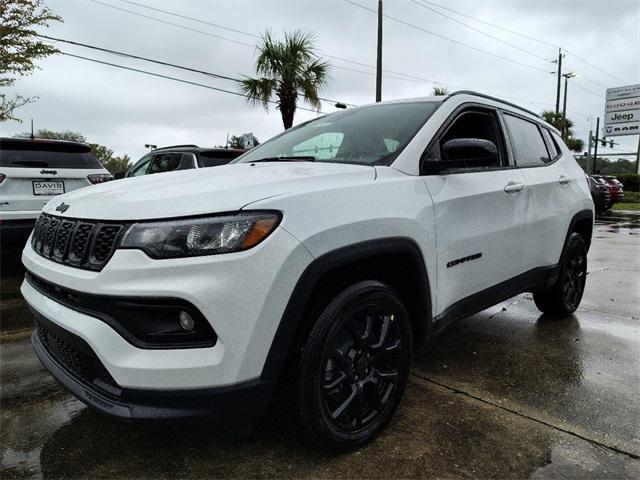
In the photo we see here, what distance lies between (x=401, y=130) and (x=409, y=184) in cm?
48

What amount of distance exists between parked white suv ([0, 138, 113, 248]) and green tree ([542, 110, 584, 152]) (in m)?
31.4

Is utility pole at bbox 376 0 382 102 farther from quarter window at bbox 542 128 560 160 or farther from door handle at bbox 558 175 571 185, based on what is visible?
door handle at bbox 558 175 571 185

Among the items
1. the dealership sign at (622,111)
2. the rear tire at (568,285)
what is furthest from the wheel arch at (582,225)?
the dealership sign at (622,111)

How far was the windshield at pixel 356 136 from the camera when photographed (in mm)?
2607

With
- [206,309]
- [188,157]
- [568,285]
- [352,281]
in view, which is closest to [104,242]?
[206,309]

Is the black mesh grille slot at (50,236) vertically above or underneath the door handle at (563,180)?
underneath

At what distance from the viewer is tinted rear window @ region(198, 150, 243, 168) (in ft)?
22.3

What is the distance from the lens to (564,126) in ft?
123

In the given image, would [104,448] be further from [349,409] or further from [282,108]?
[282,108]

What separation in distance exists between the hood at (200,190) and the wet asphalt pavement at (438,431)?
32.8 inches

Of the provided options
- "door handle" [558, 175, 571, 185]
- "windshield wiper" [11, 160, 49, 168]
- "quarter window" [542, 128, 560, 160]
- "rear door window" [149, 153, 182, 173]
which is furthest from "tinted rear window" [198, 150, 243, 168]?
"door handle" [558, 175, 571, 185]

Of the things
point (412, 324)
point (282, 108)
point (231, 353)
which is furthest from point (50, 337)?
point (282, 108)

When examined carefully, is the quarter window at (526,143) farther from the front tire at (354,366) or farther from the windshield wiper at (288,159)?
the front tire at (354,366)

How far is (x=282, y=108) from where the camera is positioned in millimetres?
16078
